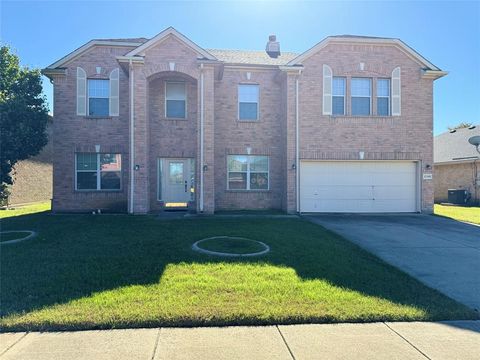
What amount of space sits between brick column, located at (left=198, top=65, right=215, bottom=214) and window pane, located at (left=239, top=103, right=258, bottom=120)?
82.6 inches

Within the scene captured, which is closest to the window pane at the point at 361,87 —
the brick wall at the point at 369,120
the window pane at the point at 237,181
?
the brick wall at the point at 369,120

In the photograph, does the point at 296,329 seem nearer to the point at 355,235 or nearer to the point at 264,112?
the point at 355,235

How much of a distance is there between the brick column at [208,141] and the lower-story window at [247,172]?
70.7 inches

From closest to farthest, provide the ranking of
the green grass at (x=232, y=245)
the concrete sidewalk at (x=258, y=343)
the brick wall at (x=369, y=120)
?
the concrete sidewalk at (x=258, y=343) → the green grass at (x=232, y=245) → the brick wall at (x=369, y=120)

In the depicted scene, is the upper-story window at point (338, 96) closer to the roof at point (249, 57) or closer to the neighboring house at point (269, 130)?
the neighboring house at point (269, 130)

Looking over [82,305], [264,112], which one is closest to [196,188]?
[264,112]

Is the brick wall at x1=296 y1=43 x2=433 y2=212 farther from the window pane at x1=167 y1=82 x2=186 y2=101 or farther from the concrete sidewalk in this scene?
the concrete sidewalk

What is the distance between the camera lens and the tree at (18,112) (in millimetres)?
13250

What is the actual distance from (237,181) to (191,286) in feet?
31.8

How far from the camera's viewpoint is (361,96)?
1412 centimetres

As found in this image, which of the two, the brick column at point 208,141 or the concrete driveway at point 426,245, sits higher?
the brick column at point 208,141

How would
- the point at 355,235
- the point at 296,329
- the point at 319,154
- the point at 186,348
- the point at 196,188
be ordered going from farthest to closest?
the point at 319,154 < the point at 196,188 < the point at 355,235 < the point at 296,329 < the point at 186,348

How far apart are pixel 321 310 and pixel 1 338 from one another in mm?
3907

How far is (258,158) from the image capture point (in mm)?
14672
